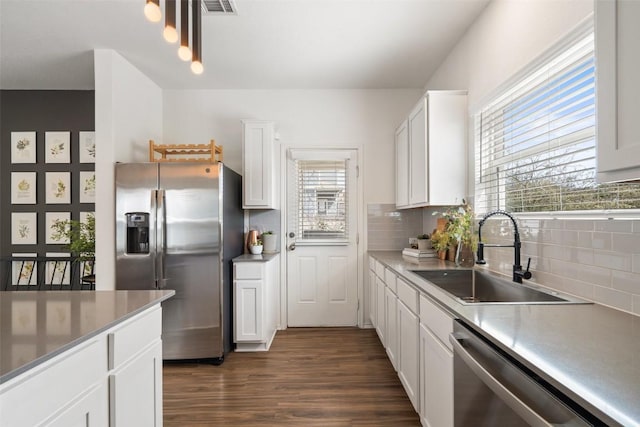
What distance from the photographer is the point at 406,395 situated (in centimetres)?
236

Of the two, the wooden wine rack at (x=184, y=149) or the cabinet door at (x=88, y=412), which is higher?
the wooden wine rack at (x=184, y=149)

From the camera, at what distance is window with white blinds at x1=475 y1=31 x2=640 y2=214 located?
144cm

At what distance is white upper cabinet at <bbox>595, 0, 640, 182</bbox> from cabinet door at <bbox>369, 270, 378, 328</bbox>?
8.38ft

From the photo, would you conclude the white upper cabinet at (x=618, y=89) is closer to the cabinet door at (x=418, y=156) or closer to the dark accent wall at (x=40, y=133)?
the cabinet door at (x=418, y=156)

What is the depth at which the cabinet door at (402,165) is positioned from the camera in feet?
10.7

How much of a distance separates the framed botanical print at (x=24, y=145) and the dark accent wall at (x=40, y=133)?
4 cm

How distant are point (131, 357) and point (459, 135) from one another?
8.32 ft

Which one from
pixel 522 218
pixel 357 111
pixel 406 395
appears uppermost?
pixel 357 111

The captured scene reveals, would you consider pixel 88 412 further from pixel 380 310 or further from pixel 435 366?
pixel 380 310

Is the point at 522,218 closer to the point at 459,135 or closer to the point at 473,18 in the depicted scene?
the point at 459,135

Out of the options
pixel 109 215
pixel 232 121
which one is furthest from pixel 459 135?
pixel 109 215

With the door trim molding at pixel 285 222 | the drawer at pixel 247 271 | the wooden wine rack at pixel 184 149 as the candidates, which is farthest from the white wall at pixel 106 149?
the door trim molding at pixel 285 222

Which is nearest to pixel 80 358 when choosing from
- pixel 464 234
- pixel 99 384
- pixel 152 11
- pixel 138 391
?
pixel 99 384

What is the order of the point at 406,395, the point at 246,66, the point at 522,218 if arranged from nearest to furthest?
the point at 522,218 → the point at 406,395 → the point at 246,66
